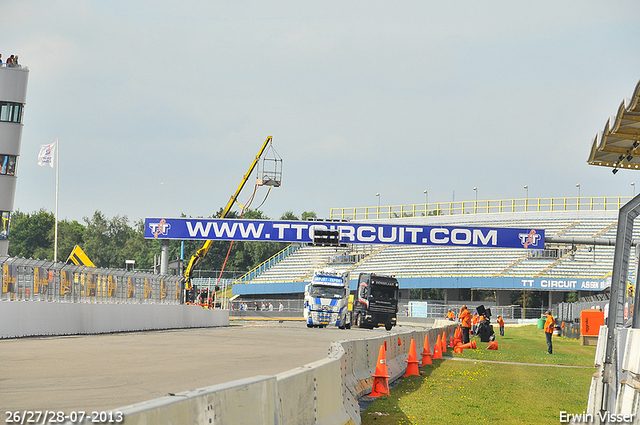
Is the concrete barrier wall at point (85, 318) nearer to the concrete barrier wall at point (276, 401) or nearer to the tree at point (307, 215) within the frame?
the concrete barrier wall at point (276, 401)

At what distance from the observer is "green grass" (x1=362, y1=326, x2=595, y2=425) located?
11305 mm

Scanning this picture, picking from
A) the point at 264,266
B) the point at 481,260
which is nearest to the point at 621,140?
the point at 481,260

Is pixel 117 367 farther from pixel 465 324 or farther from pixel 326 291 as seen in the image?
pixel 326 291

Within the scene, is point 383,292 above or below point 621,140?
below

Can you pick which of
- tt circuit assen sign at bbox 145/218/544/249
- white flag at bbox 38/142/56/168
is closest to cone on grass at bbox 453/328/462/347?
tt circuit assen sign at bbox 145/218/544/249

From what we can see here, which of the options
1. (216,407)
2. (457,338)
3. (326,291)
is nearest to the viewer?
(216,407)

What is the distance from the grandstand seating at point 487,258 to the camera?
68438 millimetres

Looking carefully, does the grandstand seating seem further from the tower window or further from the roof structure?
the roof structure

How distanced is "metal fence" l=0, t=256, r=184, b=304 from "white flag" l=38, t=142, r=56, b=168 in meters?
13.3

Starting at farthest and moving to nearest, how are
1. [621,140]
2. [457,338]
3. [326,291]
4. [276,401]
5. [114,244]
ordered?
[114,244] < [326,291] < [457,338] < [621,140] < [276,401]

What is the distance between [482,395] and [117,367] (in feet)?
22.4

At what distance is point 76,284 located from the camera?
27422 mm

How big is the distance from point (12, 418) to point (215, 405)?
3.63m

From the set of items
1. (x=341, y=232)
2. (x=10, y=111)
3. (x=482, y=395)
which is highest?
(x=10, y=111)
